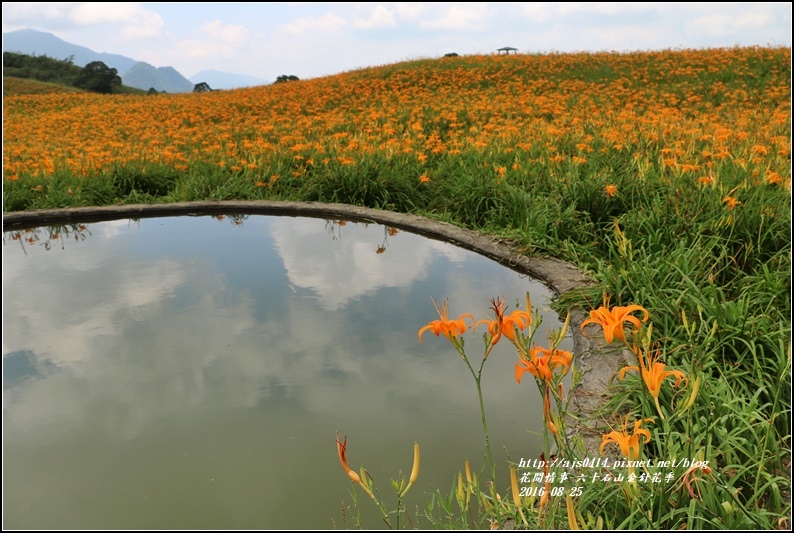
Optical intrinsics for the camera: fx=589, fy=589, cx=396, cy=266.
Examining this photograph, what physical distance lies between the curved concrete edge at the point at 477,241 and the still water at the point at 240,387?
0.15 metres

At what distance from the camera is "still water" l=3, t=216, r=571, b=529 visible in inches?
71.7

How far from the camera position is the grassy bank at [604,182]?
195cm

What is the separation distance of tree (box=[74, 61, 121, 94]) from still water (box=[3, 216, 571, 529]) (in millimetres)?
25907

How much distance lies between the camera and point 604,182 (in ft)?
13.9

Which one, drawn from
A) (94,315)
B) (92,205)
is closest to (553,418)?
(94,315)

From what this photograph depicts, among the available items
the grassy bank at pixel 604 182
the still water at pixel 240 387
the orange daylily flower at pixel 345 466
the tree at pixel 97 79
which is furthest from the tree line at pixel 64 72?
the orange daylily flower at pixel 345 466

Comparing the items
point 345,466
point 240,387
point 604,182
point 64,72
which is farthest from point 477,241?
point 64,72

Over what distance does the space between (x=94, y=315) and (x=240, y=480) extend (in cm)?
178

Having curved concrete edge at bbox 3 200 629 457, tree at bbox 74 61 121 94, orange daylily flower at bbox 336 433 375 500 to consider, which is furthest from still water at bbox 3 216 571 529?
tree at bbox 74 61 121 94

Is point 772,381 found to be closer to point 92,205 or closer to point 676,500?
point 676,500

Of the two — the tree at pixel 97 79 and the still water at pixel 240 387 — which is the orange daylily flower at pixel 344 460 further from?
the tree at pixel 97 79

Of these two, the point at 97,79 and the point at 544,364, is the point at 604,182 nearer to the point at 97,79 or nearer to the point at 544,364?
the point at 544,364

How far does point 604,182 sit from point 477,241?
39.3 inches

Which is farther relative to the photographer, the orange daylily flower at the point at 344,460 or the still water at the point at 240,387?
the still water at the point at 240,387
